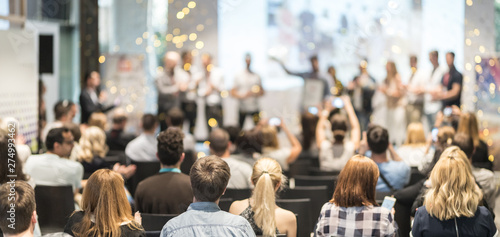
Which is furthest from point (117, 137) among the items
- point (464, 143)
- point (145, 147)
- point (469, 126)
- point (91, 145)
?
point (464, 143)

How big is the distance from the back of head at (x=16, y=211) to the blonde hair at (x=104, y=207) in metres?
0.29

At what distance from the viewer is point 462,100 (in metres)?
10.5

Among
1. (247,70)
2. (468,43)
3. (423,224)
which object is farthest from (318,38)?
(423,224)

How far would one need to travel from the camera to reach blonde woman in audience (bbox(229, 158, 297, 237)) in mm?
3441

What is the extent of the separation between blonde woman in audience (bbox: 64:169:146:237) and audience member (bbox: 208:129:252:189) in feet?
6.53

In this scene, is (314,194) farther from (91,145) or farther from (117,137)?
(117,137)

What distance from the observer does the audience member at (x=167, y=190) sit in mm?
4195

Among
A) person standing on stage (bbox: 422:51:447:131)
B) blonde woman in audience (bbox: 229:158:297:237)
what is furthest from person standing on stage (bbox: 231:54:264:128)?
blonde woman in audience (bbox: 229:158:297:237)

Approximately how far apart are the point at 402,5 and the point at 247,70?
3235mm

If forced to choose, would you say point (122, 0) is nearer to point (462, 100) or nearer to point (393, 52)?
point (393, 52)

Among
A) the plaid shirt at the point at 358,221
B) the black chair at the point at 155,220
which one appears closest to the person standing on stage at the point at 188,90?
the black chair at the point at 155,220

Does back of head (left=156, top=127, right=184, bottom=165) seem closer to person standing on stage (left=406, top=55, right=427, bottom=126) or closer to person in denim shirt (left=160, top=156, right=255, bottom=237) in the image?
person in denim shirt (left=160, top=156, right=255, bottom=237)

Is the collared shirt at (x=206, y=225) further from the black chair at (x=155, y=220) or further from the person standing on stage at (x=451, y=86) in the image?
the person standing on stage at (x=451, y=86)

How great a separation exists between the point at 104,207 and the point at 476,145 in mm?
3630
